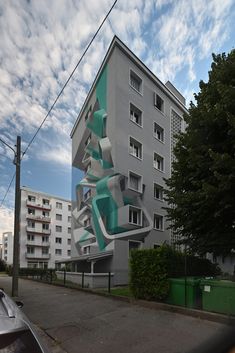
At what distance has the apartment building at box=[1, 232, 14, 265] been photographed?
87556 mm

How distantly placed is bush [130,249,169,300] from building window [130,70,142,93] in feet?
61.1

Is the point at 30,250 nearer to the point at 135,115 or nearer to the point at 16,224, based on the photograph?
the point at 135,115

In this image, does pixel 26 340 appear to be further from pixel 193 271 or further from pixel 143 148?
pixel 143 148

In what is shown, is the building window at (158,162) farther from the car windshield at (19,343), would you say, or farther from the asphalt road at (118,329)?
the car windshield at (19,343)

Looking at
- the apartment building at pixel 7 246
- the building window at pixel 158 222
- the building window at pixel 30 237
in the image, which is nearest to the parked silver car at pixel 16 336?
the building window at pixel 158 222

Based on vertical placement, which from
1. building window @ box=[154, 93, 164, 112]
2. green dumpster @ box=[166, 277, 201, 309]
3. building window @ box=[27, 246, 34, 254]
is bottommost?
building window @ box=[27, 246, 34, 254]

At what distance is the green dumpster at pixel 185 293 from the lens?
10.8 m

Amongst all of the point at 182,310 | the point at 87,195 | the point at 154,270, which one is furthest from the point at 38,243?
the point at 182,310

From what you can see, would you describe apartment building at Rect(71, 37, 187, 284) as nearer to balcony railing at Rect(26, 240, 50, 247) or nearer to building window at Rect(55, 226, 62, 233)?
balcony railing at Rect(26, 240, 50, 247)

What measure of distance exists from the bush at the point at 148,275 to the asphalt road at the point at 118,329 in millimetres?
648

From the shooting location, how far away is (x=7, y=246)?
89.9 m

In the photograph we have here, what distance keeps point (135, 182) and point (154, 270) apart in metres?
15.4

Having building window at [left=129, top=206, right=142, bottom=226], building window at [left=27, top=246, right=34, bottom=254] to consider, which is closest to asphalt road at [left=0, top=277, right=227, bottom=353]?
building window at [left=129, top=206, right=142, bottom=226]

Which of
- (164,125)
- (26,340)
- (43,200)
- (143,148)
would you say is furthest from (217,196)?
(43,200)
